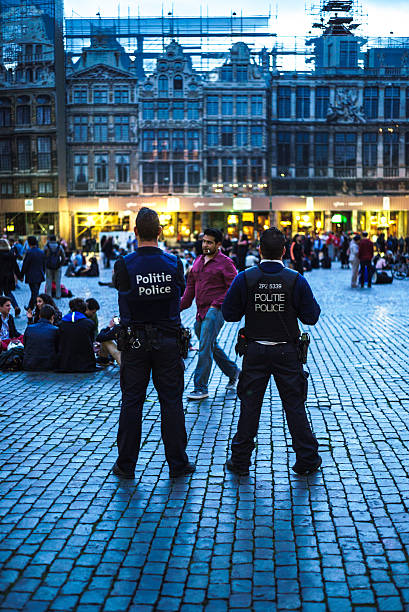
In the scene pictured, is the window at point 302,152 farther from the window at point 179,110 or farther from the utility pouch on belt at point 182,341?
the utility pouch on belt at point 182,341

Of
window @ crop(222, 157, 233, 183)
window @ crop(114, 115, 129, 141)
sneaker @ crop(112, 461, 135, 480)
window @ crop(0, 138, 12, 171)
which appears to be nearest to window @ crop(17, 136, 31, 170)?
window @ crop(0, 138, 12, 171)

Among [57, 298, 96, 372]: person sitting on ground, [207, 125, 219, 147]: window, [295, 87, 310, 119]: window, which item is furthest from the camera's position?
[295, 87, 310, 119]: window

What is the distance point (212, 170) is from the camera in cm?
5922

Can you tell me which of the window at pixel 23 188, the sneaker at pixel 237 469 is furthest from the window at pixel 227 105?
the sneaker at pixel 237 469

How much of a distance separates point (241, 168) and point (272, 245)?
179 feet

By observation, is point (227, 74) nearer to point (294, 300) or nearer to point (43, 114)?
point (43, 114)

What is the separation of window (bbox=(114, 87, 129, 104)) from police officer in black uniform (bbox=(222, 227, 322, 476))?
183 ft

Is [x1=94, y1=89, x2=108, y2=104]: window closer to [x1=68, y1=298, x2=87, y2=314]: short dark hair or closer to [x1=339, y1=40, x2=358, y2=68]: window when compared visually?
[x1=339, y1=40, x2=358, y2=68]: window

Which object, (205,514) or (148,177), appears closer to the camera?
(205,514)

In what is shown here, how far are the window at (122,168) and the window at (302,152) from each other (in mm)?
12478

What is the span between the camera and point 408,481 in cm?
591

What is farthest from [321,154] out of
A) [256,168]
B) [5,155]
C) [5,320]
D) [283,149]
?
[5,320]

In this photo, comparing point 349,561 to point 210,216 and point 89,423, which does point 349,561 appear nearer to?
point 89,423

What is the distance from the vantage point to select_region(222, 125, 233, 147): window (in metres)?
59.2
